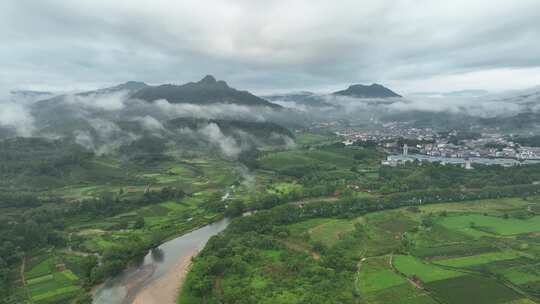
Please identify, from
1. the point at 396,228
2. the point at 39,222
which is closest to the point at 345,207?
the point at 396,228

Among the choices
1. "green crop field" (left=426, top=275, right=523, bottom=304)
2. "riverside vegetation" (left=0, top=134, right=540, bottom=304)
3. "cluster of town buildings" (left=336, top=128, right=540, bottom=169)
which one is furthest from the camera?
"cluster of town buildings" (left=336, top=128, right=540, bottom=169)

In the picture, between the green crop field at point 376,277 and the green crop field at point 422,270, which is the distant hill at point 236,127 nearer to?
the green crop field at point 376,277

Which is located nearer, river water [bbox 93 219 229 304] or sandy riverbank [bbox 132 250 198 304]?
sandy riverbank [bbox 132 250 198 304]

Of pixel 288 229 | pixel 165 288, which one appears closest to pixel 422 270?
pixel 288 229

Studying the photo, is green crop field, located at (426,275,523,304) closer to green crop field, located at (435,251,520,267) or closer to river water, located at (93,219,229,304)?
green crop field, located at (435,251,520,267)

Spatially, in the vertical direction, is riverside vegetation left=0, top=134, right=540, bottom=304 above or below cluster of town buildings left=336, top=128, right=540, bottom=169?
below

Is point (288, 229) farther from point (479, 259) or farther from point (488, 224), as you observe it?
point (488, 224)

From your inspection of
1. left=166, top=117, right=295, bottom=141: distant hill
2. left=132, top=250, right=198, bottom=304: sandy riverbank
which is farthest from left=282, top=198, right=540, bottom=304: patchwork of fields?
left=166, top=117, right=295, bottom=141: distant hill

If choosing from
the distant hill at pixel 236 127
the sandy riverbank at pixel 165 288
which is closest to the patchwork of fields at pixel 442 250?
the sandy riverbank at pixel 165 288
